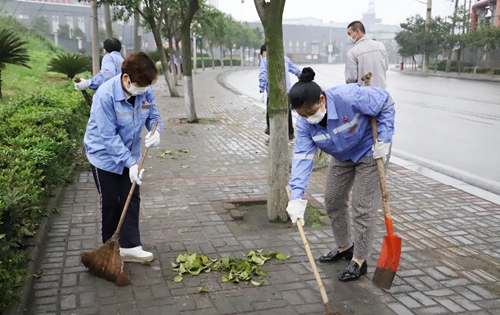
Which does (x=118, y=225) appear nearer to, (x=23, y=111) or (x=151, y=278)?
(x=151, y=278)

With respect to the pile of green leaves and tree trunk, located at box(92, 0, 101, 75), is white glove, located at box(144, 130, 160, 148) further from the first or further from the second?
tree trunk, located at box(92, 0, 101, 75)

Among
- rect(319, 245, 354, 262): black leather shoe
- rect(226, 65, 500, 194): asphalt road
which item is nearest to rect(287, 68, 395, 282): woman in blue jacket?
rect(319, 245, 354, 262): black leather shoe

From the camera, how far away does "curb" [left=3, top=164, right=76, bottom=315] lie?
3.34m

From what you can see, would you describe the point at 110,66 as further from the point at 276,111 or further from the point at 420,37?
the point at 420,37

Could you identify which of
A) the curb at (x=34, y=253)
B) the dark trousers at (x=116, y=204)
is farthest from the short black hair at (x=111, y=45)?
the dark trousers at (x=116, y=204)

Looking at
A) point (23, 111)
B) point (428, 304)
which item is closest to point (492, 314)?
point (428, 304)

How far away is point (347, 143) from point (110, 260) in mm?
1915

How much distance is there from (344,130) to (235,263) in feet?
4.45

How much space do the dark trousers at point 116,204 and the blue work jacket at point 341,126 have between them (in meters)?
1.31

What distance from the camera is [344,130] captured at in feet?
12.1

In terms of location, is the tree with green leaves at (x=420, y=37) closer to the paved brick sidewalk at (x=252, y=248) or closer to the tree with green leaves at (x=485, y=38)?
the tree with green leaves at (x=485, y=38)

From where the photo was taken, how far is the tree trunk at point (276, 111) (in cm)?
517

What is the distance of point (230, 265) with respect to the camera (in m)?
4.14

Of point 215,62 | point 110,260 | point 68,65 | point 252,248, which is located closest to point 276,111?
point 252,248
